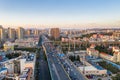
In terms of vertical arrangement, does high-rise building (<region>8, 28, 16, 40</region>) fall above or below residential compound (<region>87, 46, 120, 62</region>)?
above

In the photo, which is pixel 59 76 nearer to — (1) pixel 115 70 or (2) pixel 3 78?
(2) pixel 3 78

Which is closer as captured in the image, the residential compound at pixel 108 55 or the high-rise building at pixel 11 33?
the residential compound at pixel 108 55

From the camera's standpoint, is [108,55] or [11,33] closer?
[108,55]

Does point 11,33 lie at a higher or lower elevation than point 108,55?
higher

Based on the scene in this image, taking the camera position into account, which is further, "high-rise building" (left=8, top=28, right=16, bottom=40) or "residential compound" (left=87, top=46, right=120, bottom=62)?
"high-rise building" (left=8, top=28, right=16, bottom=40)

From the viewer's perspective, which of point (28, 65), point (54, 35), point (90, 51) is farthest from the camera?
point (54, 35)

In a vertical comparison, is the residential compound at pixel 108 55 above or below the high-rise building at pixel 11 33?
below

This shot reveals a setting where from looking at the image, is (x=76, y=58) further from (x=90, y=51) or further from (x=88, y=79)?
(x=88, y=79)

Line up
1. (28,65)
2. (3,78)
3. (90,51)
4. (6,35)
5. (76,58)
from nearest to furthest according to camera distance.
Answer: (3,78) → (28,65) → (76,58) → (90,51) → (6,35)

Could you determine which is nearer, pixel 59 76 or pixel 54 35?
pixel 59 76

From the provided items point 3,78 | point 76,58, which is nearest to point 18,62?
point 3,78
